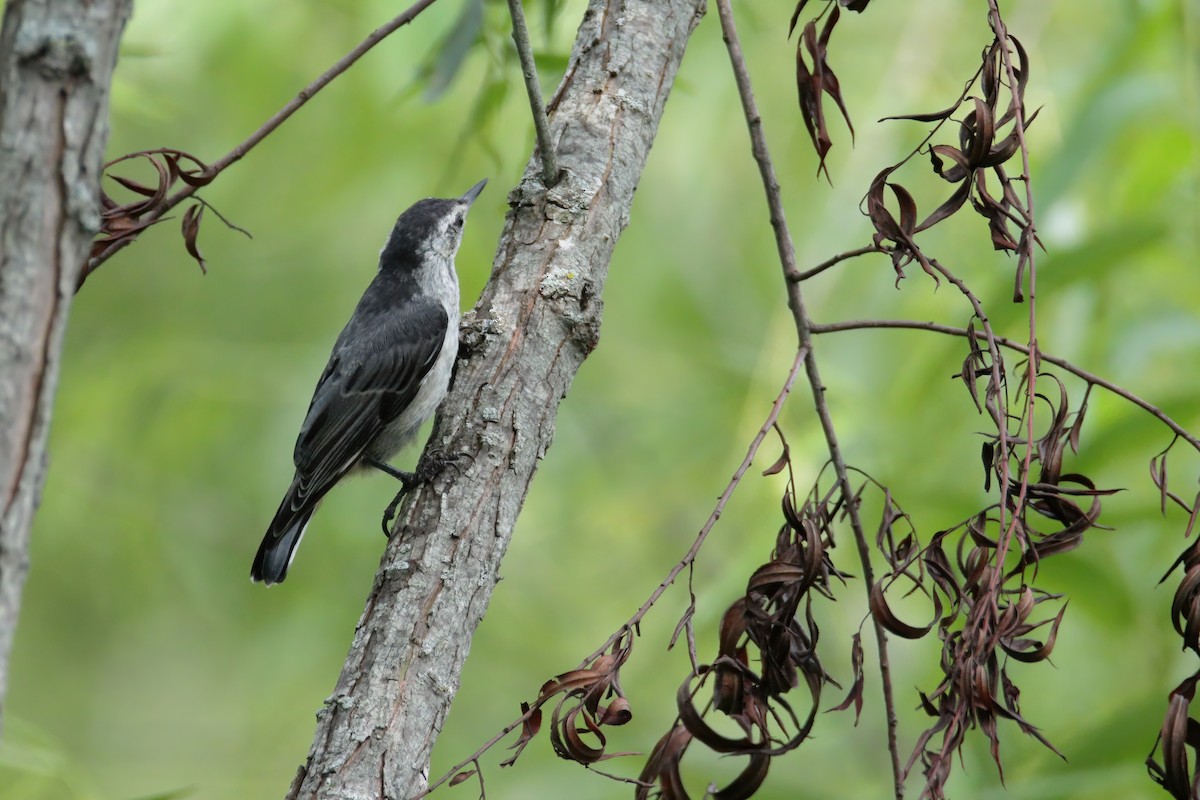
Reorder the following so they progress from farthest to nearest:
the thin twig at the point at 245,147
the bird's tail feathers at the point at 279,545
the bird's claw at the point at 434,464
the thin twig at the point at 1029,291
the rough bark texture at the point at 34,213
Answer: the bird's tail feathers at the point at 279,545 → the bird's claw at the point at 434,464 → the thin twig at the point at 245,147 → the thin twig at the point at 1029,291 → the rough bark texture at the point at 34,213

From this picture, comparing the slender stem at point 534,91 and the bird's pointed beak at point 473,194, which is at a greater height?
the bird's pointed beak at point 473,194

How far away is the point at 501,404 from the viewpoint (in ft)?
9.46

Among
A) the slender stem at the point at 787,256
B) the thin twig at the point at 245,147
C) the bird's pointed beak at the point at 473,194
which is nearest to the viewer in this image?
the thin twig at the point at 245,147

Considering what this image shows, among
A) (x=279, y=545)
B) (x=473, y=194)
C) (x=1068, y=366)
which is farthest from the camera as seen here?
(x=473, y=194)

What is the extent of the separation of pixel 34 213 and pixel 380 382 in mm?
3096

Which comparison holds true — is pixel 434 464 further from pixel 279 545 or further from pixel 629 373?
pixel 629 373

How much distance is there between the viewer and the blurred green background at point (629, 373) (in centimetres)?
398

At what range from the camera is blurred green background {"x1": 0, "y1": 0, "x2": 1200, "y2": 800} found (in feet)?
13.1

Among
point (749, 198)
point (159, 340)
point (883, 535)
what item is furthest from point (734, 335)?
point (883, 535)

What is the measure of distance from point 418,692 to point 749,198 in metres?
4.84

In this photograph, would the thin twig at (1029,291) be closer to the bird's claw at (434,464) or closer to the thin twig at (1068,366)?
the thin twig at (1068,366)

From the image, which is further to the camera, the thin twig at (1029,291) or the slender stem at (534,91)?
the slender stem at (534,91)

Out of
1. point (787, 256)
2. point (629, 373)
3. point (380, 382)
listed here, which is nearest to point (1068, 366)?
point (787, 256)

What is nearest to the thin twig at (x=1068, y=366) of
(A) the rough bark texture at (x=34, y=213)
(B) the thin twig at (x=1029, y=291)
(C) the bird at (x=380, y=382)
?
(B) the thin twig at (x=1029, y=291)
